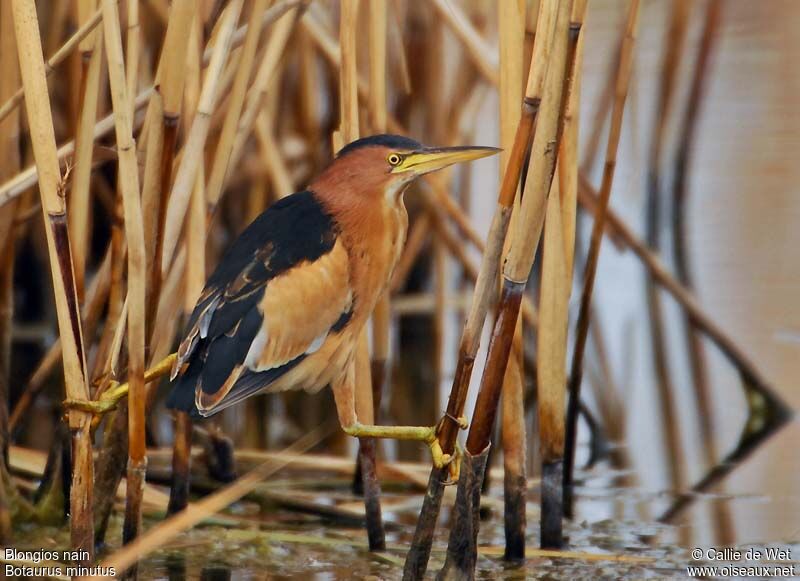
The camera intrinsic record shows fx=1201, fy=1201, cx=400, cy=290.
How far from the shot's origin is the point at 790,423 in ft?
10.2

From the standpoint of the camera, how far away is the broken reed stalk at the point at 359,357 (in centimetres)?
210

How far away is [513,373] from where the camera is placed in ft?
6.81

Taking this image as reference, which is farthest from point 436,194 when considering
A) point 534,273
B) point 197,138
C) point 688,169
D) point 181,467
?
A: point 688,169

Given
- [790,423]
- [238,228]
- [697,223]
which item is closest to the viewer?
[790,423]

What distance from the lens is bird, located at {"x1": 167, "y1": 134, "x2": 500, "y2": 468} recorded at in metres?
1.98

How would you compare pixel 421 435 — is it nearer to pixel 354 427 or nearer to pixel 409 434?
pixel 409 434

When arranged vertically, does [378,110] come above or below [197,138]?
above

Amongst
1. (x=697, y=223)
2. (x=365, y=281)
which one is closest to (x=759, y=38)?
Answer: (x=697, y=223)

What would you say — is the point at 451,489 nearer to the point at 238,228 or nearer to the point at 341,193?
the point at 341,193

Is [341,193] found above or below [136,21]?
below

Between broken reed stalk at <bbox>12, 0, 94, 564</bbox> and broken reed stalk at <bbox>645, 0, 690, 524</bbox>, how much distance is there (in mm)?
1497

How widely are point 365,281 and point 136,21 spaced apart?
2.00ft

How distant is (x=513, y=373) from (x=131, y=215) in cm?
73

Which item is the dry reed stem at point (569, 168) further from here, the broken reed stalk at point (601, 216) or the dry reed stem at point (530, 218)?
the dry reed stem at point (530, 218)
